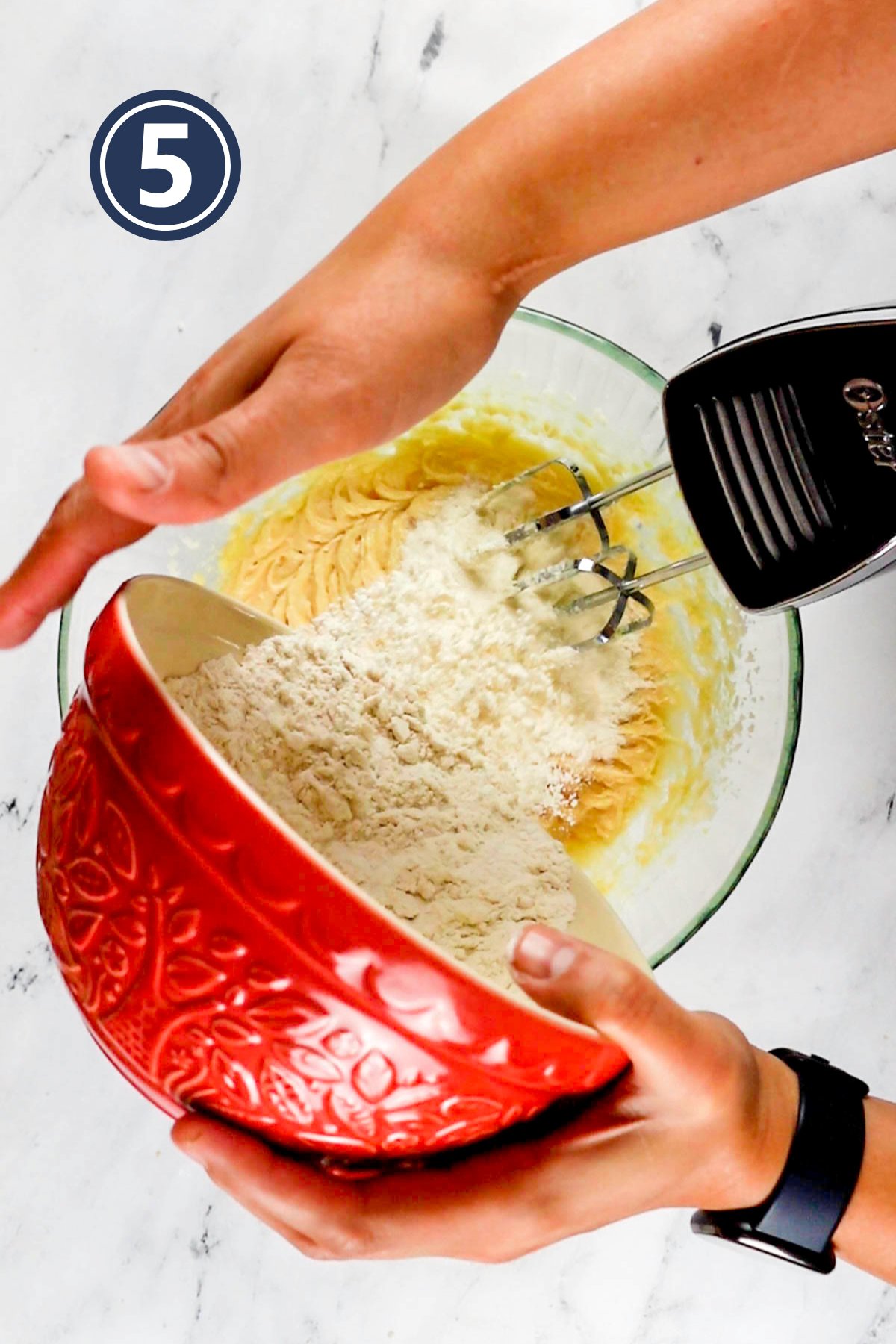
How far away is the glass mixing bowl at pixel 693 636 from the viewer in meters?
0.66

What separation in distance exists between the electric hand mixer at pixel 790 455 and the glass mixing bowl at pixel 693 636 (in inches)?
2.3

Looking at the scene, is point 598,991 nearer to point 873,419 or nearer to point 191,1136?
point 191,1136

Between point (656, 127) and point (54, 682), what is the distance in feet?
1.54

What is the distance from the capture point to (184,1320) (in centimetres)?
74

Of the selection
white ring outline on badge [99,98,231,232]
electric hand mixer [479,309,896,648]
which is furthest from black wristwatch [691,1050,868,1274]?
white ring outline on badge [99,98,231,232]

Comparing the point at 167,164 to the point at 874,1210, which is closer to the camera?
A: the point at 874,1210

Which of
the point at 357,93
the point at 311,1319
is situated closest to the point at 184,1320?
the point at 311,1319

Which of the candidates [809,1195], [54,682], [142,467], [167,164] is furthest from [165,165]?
[809,1195]

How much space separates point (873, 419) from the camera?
22.4 inches

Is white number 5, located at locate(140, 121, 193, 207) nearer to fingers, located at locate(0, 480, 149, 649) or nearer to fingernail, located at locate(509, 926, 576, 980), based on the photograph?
fingers, located at locate(0, 480, 149, 649)

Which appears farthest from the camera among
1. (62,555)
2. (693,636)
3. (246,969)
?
(693,636)

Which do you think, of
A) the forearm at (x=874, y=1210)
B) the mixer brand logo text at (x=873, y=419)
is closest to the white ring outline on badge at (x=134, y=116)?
the mixer brand logo text at (x=873, y=419)

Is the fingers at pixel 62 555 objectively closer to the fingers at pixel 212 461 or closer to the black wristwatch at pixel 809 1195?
the fingers at pixel 212 461

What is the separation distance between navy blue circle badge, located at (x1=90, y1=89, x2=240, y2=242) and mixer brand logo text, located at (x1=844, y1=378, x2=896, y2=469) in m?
0.43
